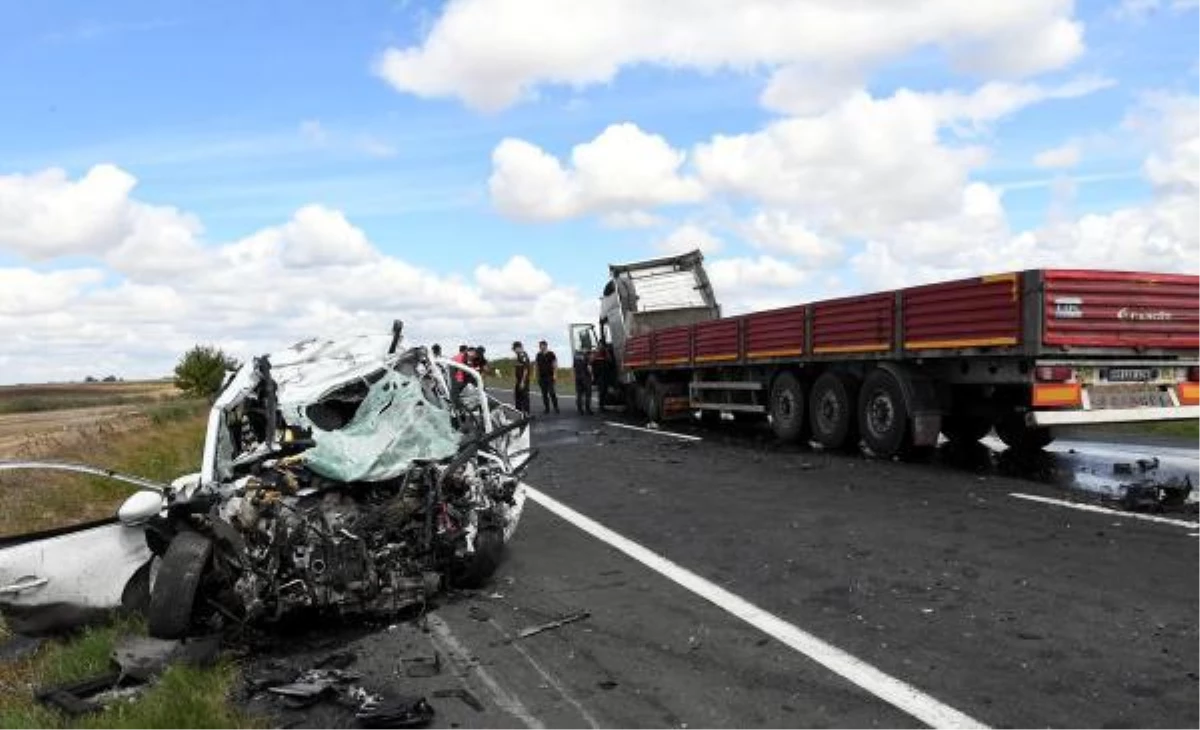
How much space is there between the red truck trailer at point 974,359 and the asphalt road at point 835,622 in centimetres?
148

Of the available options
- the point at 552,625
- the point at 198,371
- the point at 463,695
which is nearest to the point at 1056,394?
the point at 552,625

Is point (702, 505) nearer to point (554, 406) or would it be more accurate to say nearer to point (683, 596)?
point (683, 596)

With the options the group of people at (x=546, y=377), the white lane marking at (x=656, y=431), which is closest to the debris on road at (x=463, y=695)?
the white lane marking at (x=656, y=431)

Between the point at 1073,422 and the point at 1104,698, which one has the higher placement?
the point at 1073,422

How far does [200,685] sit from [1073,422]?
8563 millimetres

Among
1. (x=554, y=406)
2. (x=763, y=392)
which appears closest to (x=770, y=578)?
(x=763, y=392)

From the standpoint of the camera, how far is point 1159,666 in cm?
457

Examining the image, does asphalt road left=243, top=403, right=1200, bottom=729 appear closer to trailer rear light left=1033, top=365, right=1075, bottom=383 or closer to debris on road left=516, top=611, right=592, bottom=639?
debris on road left=516, top=611, right=592, bottom=639

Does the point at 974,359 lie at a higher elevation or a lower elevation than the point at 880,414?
higher

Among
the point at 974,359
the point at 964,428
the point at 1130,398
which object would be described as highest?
the point at 974,359

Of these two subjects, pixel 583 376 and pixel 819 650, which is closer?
pixel 819 650

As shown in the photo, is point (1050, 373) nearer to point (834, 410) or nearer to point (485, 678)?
point (834, 410)

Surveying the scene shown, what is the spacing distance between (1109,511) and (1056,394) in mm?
2174

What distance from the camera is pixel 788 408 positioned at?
1492 centimetres
